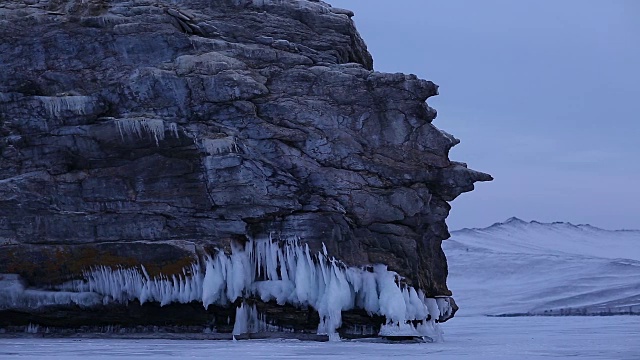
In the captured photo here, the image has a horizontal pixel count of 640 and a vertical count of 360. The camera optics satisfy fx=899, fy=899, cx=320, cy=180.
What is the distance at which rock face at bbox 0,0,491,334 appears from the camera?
30.9 m

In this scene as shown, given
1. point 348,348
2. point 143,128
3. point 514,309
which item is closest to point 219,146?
point 143,128

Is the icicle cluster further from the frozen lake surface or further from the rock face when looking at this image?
the frozen lake surface

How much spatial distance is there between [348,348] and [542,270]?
38680 millimetres

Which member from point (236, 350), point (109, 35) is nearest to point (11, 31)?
point (109, 35)

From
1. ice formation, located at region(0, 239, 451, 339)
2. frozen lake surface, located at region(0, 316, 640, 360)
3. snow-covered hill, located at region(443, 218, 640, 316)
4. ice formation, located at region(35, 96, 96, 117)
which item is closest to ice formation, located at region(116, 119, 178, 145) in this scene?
ice formation, located at region(35, 96, 96, 117)

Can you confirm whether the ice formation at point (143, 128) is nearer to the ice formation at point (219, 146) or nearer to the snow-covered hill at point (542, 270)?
the ice formation at point (219, 146)

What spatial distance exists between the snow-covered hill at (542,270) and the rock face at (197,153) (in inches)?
953

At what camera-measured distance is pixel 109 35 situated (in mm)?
A: 33250

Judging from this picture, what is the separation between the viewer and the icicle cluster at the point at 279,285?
30.2m

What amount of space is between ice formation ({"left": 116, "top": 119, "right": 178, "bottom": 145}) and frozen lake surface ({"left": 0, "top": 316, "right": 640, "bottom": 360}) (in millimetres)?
7067

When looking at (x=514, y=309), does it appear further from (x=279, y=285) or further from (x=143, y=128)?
(x=143, y=128)

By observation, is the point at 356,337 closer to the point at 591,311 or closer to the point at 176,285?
the point at 176,285

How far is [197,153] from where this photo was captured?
3112 cm

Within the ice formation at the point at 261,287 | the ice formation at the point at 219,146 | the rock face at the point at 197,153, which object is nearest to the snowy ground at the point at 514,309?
the ice formation at the point at 261,287
